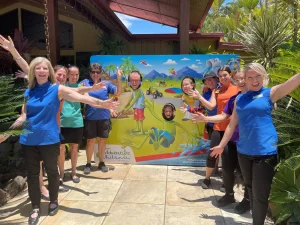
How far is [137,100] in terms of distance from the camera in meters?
5.21

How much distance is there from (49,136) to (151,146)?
7.89ft

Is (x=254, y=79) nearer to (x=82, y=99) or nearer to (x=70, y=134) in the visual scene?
(x=82, y=99)

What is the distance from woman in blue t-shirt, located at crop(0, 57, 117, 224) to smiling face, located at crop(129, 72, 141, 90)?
1.97 meters

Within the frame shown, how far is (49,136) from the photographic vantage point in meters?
3.18

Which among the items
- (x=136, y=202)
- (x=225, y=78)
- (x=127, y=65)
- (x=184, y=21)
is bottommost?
(x=136, y=202)

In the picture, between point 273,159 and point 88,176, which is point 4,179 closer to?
point 88,176

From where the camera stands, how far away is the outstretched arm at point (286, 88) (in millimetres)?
2343

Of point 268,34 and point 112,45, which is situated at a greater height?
point 112,45

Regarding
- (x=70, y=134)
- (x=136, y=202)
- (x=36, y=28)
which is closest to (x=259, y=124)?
(x=136, y=202)

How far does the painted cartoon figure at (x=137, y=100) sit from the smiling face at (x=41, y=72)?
6.89 feet

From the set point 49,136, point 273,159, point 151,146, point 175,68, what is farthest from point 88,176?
point 273,159

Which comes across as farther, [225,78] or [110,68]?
[110,68]

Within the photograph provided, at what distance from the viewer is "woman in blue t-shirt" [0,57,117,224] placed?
10.3 feet

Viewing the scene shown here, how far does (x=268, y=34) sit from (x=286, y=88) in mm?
4101
